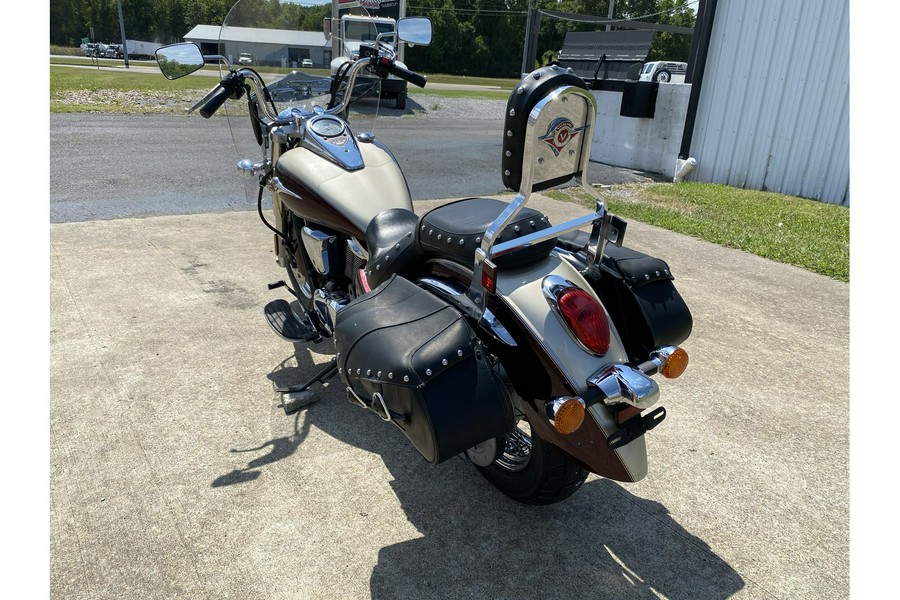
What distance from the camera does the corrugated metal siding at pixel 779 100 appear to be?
798 centimetres

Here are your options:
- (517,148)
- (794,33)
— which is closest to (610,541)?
(517,148)

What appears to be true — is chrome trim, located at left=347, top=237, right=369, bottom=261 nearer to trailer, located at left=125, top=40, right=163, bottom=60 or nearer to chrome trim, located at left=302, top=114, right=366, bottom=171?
chrome trim, located at left=302, top=114, right=366, bottom=171

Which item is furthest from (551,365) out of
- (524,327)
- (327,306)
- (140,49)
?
(140,49)

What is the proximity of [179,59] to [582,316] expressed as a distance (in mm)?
2491

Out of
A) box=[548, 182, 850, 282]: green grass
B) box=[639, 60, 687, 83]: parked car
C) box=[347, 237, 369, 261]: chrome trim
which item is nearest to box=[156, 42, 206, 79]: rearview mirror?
box=[347, 237, 369, 261]: chrome trim

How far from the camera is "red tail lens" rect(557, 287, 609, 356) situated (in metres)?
1.95

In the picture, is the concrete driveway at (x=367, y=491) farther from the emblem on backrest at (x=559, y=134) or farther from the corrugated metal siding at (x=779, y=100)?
the corrugated metal siding at (x=779, y=100)

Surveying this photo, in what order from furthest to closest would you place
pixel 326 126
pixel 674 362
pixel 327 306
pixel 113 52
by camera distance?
pixel 113 52 → pixel 326 126 → pixel 327 306 → pixel 674 362

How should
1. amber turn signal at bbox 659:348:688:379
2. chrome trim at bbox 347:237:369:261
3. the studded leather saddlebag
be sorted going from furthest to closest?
chrome trim at bbox 347:237:369:261 → amber turn signal at bbox 659:348:688:379 → the studded leather saddlebag

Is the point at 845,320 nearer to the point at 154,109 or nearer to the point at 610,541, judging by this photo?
the point at 610,541

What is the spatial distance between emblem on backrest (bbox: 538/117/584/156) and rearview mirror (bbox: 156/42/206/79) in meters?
2.20

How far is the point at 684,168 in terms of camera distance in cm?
963

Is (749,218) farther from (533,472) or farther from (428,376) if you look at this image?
(428,376)

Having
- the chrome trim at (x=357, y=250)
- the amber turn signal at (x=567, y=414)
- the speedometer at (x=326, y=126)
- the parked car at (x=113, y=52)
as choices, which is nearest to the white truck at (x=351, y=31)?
the speedometer at (x=326, y=126)
